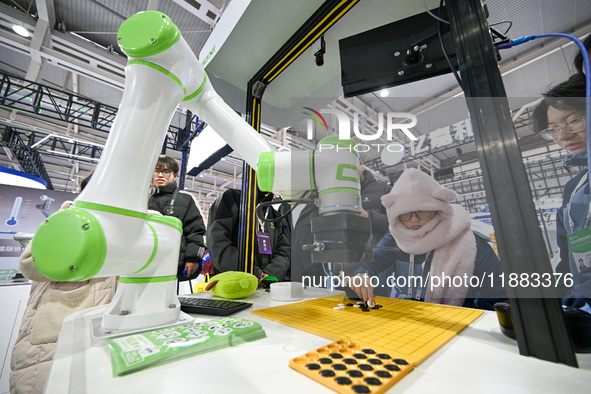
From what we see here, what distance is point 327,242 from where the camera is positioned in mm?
588

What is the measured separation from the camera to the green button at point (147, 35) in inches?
21.1

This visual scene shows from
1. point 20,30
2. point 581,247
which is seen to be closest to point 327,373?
point 581,247

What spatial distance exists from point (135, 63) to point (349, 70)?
0.81 metres

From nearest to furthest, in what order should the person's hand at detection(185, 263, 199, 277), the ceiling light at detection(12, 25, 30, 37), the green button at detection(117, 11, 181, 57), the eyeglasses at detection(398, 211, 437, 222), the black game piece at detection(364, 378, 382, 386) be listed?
the black game piece at detection(364, 378, 382, 386)
the green button at detection(117, 11, 181, 57)
the eyeglasses at detection(398, 211, 437, 222)
the person's hand at detection(185, 263, 199, 277)
the ceiling light at detection(12, 25, 30, 37)

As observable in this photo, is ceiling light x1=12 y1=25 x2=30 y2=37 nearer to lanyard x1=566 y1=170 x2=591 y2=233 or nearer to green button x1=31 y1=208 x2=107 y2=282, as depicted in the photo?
green button x1=31 y1=208 x2=107 y2=282

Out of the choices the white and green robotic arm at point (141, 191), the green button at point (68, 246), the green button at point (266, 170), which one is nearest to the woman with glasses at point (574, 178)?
the white and green robotic arm at point (141, 191)

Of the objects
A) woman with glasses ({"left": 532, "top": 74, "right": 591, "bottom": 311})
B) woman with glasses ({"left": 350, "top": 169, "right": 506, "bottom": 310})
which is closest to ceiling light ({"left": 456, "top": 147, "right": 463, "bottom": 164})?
woman with glasses ({"left": 350, "top": 169, "right": 506, "bottom": 310})

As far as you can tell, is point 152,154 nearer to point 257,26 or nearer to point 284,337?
point 284,337

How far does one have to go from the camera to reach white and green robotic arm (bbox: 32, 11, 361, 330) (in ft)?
1.44

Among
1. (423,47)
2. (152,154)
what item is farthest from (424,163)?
(152,154)

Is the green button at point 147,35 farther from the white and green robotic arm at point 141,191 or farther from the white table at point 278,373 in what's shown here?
the white table at point 278,373

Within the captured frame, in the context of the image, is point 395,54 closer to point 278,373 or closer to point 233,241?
point 278,373

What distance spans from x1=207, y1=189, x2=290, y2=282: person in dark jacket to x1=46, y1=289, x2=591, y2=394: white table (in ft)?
3.53

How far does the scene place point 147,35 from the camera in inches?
21.2
